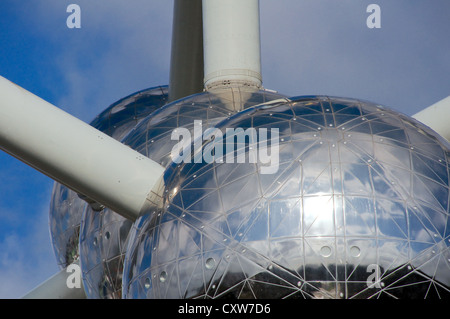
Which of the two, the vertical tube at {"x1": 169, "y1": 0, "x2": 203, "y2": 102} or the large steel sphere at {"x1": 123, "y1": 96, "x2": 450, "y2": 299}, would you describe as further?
the vertical tube at {"x1": 169, "y1": 0, "x2": 203, "y2": 102}

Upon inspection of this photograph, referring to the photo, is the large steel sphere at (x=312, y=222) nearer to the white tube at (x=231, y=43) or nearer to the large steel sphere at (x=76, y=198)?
the white tube at (x=231, y=43)

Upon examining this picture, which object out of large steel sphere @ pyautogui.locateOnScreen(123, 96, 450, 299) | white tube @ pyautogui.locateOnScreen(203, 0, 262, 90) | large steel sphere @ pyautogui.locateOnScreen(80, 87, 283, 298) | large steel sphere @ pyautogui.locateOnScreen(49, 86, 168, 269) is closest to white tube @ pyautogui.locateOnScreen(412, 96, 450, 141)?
large steel sphere @ pyautogui.locateOnScreen(80, 87, 283, 298)

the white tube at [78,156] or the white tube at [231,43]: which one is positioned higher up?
the white tube at [231,43]

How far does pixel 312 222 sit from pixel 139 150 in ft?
10.5

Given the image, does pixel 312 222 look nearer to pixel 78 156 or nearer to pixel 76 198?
pixel 78 156

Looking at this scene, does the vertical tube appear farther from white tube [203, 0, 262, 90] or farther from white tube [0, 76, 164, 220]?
white tube [0, 76, 164, 220]

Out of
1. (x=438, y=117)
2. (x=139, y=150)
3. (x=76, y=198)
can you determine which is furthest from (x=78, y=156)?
(x=438, y=117)

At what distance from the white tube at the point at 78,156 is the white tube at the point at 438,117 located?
3.49m

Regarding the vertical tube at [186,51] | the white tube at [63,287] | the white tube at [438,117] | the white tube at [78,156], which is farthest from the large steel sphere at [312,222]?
the vertical tube at [186,51]

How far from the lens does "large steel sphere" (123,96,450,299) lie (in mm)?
6676

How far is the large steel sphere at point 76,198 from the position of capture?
11906 mm

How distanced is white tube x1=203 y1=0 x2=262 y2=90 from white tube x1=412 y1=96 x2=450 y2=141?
7.03 feet

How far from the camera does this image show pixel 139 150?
31.5 feet
